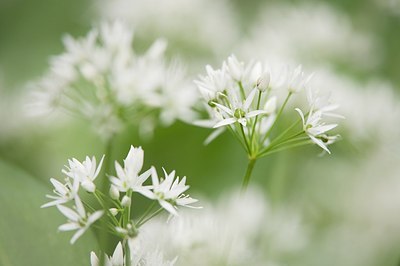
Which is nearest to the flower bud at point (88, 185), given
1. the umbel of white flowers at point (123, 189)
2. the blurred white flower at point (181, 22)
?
the umbel of white flowers at point (123, 189)

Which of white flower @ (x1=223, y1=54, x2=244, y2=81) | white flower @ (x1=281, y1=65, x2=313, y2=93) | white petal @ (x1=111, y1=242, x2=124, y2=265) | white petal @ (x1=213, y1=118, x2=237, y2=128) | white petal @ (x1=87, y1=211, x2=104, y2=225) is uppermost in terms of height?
white flower @ (x1=281, y1=65, x2=313, y2=93)

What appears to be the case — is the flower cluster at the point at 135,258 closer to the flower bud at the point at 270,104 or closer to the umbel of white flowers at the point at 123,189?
the umbel of white flowers at the point at 123,189

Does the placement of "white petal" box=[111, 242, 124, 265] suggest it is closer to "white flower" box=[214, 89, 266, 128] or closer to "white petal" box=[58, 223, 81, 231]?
"white petal" box=[58, 223, 81, 231]

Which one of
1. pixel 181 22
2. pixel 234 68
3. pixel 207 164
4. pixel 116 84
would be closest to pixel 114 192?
pixel 234 68

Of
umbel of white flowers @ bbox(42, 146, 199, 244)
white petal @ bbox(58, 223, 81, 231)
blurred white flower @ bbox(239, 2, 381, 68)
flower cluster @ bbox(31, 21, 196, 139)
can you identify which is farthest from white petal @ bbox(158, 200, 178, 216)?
blurred white flower @ bbox(239, 2, 381, 68)

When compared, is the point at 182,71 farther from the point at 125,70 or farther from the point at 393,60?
the point at 393,60

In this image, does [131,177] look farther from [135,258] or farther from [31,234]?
[31,234]

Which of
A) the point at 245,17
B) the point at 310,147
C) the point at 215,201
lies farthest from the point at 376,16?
the point at 215,201
